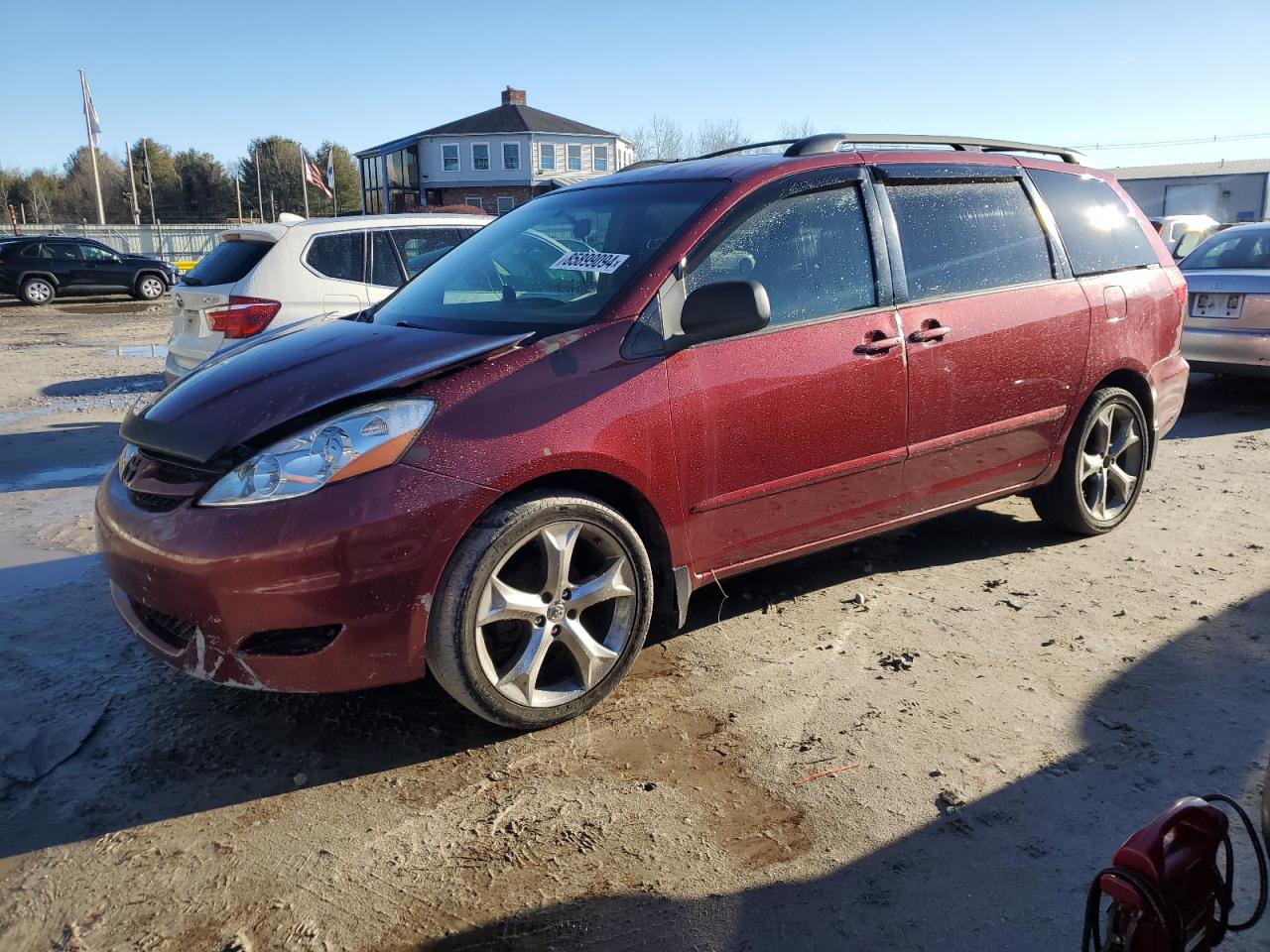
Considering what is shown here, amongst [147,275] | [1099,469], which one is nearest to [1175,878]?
Answer: [1099,469]

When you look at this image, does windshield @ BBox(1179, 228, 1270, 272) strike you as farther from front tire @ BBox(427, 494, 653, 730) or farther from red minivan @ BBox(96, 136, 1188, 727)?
front tire @ BBox(427, 494, 653, 730)

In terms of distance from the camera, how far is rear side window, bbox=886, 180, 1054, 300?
14.0 ft

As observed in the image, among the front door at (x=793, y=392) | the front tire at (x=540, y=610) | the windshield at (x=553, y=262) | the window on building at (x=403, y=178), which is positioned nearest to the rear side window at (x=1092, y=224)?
the front door at (x=793, y=392)

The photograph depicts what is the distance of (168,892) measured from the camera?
8.45 ft

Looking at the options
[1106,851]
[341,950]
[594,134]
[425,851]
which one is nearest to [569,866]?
[425,851]

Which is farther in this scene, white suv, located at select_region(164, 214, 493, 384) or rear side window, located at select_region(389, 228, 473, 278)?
rear side window, located at select_region(389, 228, 473, 278)

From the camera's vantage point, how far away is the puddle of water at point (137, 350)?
46.0 ft

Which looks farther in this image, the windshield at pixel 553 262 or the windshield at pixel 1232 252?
the windshield at pixel 1232 252

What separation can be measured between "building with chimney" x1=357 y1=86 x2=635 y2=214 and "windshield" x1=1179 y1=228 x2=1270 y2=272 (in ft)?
170

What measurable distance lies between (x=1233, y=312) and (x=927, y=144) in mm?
5521

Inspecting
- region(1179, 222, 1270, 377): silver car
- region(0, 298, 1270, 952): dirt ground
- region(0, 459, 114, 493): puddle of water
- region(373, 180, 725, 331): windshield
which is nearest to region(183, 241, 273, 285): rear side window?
region(0, 459, 114, 493): puddle of water

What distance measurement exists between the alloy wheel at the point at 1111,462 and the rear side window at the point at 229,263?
5.93 m

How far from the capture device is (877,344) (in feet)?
13.2

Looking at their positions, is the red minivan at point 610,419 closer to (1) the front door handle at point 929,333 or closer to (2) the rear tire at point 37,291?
(1) the front door handle at point 929,333
